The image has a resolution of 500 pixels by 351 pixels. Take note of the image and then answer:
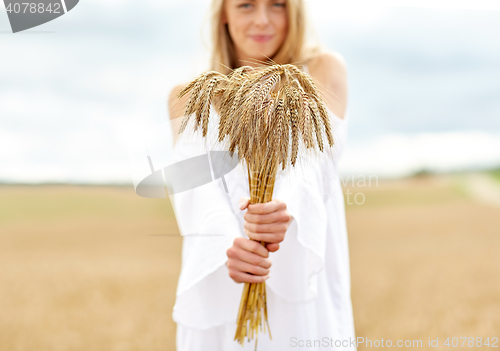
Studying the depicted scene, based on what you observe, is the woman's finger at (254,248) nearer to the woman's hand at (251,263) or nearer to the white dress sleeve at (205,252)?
the woman's hand at (251,263)

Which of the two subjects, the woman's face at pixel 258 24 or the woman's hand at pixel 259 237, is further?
the woman's face at pixel 258 24

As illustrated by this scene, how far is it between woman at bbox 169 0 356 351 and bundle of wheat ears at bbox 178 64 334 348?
5.0 inches

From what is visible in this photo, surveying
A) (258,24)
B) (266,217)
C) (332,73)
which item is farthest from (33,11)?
(266,217)

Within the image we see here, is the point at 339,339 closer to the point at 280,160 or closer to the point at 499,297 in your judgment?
the point at 280,160

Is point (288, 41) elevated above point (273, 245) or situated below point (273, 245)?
above

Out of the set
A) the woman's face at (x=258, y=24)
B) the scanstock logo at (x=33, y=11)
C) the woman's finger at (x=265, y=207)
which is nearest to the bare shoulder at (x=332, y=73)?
the woman's face at (x=258, y=24)

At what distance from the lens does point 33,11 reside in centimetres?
118

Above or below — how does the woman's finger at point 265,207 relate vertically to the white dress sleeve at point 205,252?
above

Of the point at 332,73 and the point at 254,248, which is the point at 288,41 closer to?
the point at 332,73

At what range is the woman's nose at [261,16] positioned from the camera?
3.05 ft

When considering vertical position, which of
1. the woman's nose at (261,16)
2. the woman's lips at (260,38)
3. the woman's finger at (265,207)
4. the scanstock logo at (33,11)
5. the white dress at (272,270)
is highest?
the scanstock logo at (33,11)

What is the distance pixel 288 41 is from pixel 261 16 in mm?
115

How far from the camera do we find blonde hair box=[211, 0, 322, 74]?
0.99 meters

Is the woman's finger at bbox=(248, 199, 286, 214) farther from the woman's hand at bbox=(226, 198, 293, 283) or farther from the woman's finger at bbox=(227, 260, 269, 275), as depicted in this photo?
the woman's finger at bbox=(227, 260, 269, 275)
